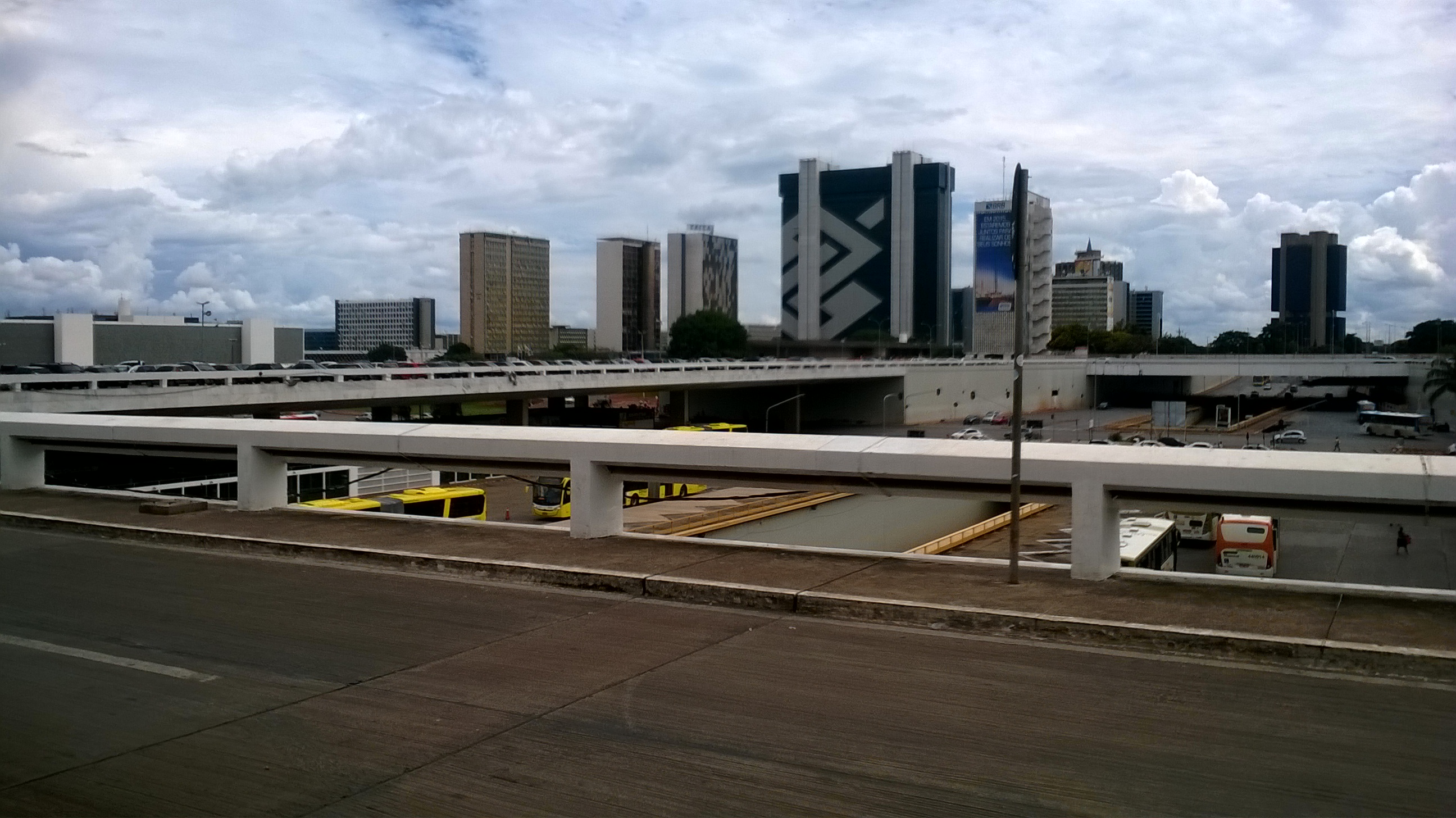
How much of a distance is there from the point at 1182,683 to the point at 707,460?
4736mm

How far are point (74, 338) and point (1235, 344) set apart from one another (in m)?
153

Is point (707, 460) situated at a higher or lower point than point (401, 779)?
higher

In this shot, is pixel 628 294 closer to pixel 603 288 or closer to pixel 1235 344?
pixel 603 288

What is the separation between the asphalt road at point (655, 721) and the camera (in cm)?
489

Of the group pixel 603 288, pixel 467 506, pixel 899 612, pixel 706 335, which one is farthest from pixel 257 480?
pixel 603 288

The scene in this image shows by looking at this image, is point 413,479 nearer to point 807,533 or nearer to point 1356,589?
point 807,533

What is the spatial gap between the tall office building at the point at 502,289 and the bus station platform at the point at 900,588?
144037mm

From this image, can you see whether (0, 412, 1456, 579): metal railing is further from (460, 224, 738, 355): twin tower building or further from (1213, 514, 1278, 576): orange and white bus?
(460, 224, 738, 355): twin tower building

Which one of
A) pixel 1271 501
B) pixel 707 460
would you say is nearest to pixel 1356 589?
pixel 1271 501

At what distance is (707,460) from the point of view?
10141 mm

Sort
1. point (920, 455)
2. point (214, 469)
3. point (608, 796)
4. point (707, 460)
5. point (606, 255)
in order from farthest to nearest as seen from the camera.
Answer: point (606, 255) < point (214, 469) < point (707, 460) < point (920, 455) < point (608, 796)

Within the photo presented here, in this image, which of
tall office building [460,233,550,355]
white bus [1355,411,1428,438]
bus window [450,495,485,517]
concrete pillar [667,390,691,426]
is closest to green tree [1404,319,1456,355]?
white bus [1355,411,1428,438]

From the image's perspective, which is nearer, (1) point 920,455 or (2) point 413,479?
(1) point 920,455

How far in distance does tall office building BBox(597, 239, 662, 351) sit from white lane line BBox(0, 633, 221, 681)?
163033mm
